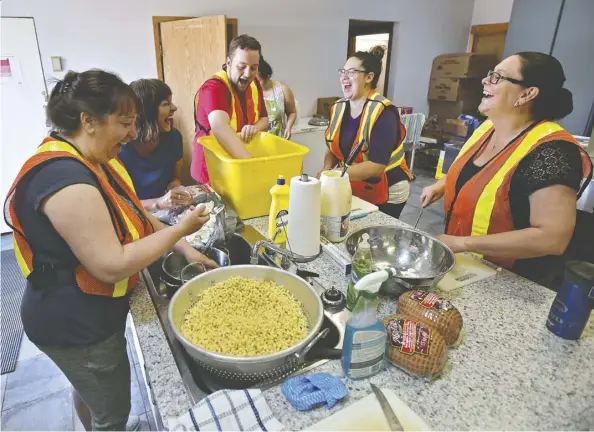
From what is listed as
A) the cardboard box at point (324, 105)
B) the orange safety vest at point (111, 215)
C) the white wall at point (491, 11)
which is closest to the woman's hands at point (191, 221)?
the orange safety vest at point (111, 215)

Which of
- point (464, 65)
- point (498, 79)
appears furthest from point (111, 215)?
point (464, 65)

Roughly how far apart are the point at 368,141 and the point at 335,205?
66 centimetres

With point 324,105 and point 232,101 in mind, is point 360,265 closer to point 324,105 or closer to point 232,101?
point 232,101

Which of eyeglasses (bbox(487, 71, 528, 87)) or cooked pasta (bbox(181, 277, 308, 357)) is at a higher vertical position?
eyeglasses (bbox(487, 71, 528, 87))

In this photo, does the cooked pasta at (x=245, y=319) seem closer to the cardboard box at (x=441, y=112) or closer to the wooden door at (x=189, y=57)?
the wooden door at (x=189, y=57)

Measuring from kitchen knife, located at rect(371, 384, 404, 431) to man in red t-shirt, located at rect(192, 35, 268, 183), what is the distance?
1.11 m

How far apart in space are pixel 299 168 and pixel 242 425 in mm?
1137

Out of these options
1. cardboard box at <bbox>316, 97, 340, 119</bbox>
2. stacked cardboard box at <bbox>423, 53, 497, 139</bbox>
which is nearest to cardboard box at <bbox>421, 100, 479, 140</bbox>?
stacked cardboard box at <bbox>423, 53, 497, 139</bbox>

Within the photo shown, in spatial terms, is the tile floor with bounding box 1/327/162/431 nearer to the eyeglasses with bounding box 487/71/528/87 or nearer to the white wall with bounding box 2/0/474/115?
the eyeglasses with bounding box 487/71/528/87

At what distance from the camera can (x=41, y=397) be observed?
185cm

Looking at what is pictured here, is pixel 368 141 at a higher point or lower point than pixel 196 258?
higher

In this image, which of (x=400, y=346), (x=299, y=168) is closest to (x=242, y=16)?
(x=299, y=168)

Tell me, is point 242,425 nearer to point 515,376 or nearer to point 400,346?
point 400,346

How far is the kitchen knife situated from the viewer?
71 centimetres
